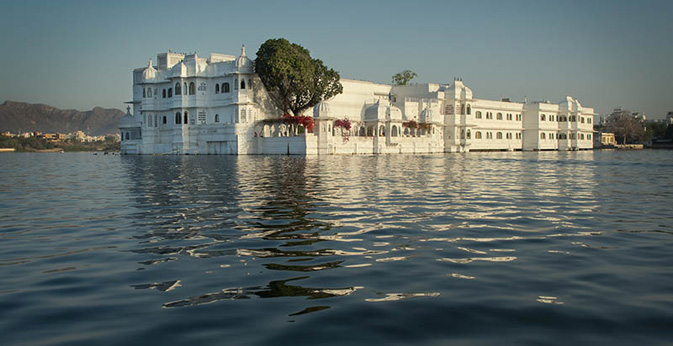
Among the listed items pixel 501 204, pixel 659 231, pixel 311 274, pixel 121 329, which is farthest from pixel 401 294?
pixel 501 204

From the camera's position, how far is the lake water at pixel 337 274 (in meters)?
4.69

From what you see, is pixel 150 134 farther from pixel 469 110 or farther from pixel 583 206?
pixel 583 206

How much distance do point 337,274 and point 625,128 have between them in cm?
14580

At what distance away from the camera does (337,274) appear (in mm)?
6633

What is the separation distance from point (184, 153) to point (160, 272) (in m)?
65.5

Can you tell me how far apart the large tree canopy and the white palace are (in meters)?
3.00

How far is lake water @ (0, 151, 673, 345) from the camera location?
15.4 ft

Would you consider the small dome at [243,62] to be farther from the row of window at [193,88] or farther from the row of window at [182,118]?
the row of window at [182,118]

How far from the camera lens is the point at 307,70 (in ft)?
213

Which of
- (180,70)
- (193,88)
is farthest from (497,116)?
(180,70)

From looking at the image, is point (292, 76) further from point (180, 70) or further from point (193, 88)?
point (180, 70)

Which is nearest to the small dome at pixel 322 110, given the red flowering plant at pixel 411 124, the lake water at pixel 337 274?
the red flowering plant at pixel 411 124

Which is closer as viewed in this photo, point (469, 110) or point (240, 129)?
point (240, 129)

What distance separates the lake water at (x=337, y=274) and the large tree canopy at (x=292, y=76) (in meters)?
51.3
